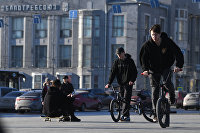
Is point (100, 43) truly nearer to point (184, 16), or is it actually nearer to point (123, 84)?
point (184, 16)

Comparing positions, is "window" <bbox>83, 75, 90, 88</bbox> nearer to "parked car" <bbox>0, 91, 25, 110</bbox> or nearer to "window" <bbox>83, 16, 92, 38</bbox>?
"window" <bbox>83, 16, 92, 38</bbox>

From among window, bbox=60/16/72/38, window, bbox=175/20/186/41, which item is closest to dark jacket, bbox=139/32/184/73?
window, bbox=60/16/72/38

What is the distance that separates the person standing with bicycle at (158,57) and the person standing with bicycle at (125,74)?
3085 mm

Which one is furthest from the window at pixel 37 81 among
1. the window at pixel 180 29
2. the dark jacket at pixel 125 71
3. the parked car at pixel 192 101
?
the dark jacket at pixel 125 71

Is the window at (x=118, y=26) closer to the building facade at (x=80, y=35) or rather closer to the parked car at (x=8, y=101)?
the building facade at (x=80, y=35)

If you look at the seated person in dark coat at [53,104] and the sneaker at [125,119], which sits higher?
the seated person in dark coat at [53,104]

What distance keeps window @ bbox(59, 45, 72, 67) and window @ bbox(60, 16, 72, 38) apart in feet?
4.41

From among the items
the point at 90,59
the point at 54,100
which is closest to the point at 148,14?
the point at 90,59

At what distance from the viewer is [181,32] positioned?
75.3m

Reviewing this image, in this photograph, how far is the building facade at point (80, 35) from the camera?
229ft

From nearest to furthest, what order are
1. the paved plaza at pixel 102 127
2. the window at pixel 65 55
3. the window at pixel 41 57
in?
the paved plaza at pixel 102 127
the window at pixel 65 55
the window at pixel 41 57

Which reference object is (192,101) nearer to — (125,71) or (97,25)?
(125,71)

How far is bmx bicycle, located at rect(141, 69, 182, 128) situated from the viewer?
1182 cm

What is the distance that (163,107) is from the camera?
1195 cm
